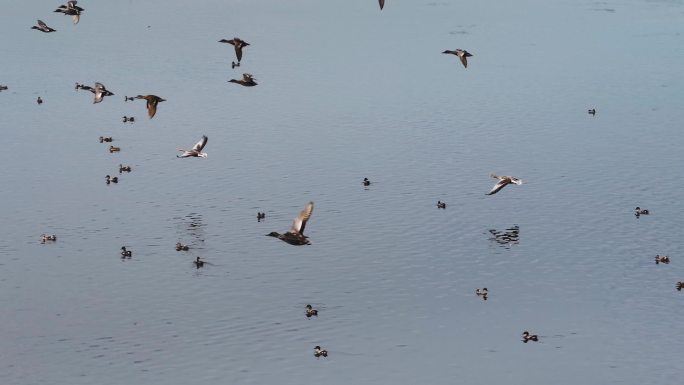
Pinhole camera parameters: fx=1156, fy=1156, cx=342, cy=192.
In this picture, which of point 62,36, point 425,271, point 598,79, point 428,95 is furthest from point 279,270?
point 62,36

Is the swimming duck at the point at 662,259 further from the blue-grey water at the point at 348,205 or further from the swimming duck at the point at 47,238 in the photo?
the swimming duck at the point at 47,238

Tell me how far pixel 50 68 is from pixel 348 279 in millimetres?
67241

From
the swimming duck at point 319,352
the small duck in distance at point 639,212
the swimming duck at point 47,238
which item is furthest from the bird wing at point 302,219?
the small duck in distance at point 639,212

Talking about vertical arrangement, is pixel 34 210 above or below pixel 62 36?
below

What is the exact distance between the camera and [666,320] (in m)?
64.4

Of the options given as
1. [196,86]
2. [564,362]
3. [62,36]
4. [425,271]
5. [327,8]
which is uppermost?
[327,8]

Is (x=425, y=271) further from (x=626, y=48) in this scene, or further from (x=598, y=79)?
(x=626, y=48)

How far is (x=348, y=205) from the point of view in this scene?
84.9 metres

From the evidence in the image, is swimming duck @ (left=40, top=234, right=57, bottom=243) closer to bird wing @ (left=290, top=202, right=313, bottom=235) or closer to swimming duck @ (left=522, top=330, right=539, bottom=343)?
swimming duck @ (left=522, top=330, right=539, bottom=343)

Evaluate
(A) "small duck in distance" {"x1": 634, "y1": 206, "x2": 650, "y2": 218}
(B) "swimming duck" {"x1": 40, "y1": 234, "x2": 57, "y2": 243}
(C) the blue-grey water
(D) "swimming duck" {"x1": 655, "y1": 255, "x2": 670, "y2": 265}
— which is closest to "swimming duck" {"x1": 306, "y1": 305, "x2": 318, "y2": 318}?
(C) the blue-grey water

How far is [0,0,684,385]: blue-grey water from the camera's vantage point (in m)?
60.9

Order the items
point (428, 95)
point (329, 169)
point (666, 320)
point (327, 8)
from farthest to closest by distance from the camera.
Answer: point (327, 8) < point (428, 95) < point (329, 169) < point (666, 320)

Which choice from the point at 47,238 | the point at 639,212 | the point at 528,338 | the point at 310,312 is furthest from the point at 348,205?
the point at 528,338

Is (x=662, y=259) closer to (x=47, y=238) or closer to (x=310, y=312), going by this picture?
(x=310, y=312)
